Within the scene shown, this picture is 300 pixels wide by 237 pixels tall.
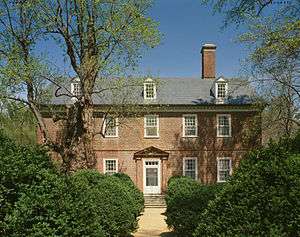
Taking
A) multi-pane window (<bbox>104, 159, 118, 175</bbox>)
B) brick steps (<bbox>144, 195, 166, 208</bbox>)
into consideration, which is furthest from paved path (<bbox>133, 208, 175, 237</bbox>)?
multi-pane window (<bbox>104, 159, 118, 175</bbox>)

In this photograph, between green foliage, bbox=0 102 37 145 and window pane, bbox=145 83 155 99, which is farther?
window pane, bbox=145 83 155 99

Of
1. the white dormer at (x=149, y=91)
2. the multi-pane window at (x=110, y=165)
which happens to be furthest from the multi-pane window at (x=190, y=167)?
the white dormer at (x=149, y=91)

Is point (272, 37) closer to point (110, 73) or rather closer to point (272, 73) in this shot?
point (110, 73)

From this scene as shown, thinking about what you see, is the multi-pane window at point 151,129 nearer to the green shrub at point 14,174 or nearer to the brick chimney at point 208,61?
the brick chimney at point 208,61

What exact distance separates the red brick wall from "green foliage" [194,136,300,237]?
2474 cm

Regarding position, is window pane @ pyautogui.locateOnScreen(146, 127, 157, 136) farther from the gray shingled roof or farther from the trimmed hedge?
the trimmed hedge

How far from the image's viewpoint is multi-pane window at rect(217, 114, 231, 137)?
3078 centimetres

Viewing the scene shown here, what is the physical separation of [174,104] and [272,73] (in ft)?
27.4

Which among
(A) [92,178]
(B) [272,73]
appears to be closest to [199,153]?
(B) [272,73]

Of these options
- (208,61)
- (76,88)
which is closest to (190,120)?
(208,61)

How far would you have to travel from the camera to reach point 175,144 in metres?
30.5

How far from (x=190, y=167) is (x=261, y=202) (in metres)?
25.9

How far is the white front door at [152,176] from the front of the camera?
30.1 m

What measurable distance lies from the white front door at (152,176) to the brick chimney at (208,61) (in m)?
9.05
